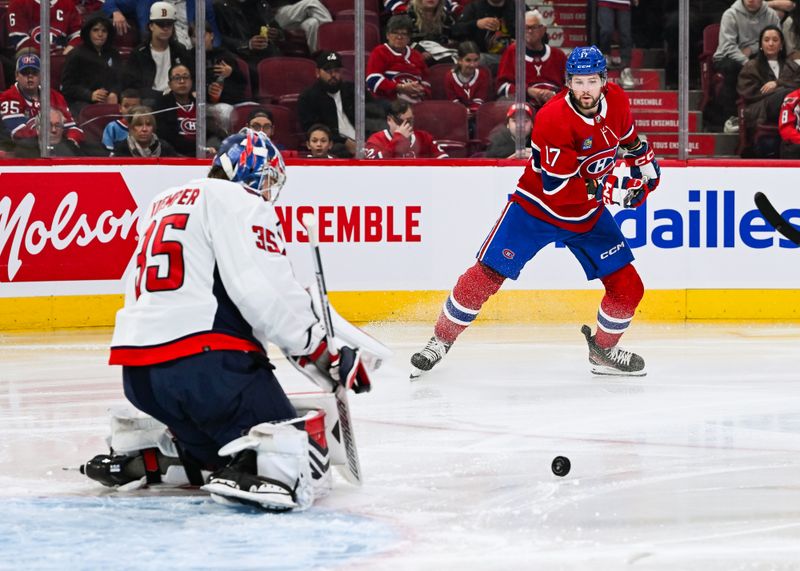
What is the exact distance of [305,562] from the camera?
9.48 ft

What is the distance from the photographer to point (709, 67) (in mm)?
7473

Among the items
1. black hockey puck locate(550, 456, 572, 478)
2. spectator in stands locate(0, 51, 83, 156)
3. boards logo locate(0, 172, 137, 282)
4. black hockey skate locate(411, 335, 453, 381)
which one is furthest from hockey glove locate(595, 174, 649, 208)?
spectator in stands locate(0, 51, 83, 156)

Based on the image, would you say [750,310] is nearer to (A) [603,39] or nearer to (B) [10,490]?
(A) [603,39]

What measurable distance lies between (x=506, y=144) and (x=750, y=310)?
153 centimetres

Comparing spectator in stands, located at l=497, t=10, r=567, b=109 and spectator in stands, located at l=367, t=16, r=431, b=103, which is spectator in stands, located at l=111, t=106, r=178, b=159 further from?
spectator in stands, located at l=497, t=10, r=567, b=109

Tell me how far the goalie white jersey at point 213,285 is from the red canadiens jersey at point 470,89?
4.20 meters

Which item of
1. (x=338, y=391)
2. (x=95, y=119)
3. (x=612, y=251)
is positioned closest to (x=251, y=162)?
(x=338, y=391)

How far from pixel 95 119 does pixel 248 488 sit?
4.15 metres

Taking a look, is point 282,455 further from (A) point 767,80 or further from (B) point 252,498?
(A) point 767,80

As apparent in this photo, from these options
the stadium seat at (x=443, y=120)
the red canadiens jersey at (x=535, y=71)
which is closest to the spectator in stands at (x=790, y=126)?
the red canadiens jersey at (x=535, y=71)

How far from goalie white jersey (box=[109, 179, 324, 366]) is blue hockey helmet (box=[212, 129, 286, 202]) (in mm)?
97

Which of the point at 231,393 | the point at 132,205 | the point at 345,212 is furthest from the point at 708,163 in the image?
the point at 231,393

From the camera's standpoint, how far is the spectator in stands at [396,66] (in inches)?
287

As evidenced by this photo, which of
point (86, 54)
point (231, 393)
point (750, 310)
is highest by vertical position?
point (86, 54)
